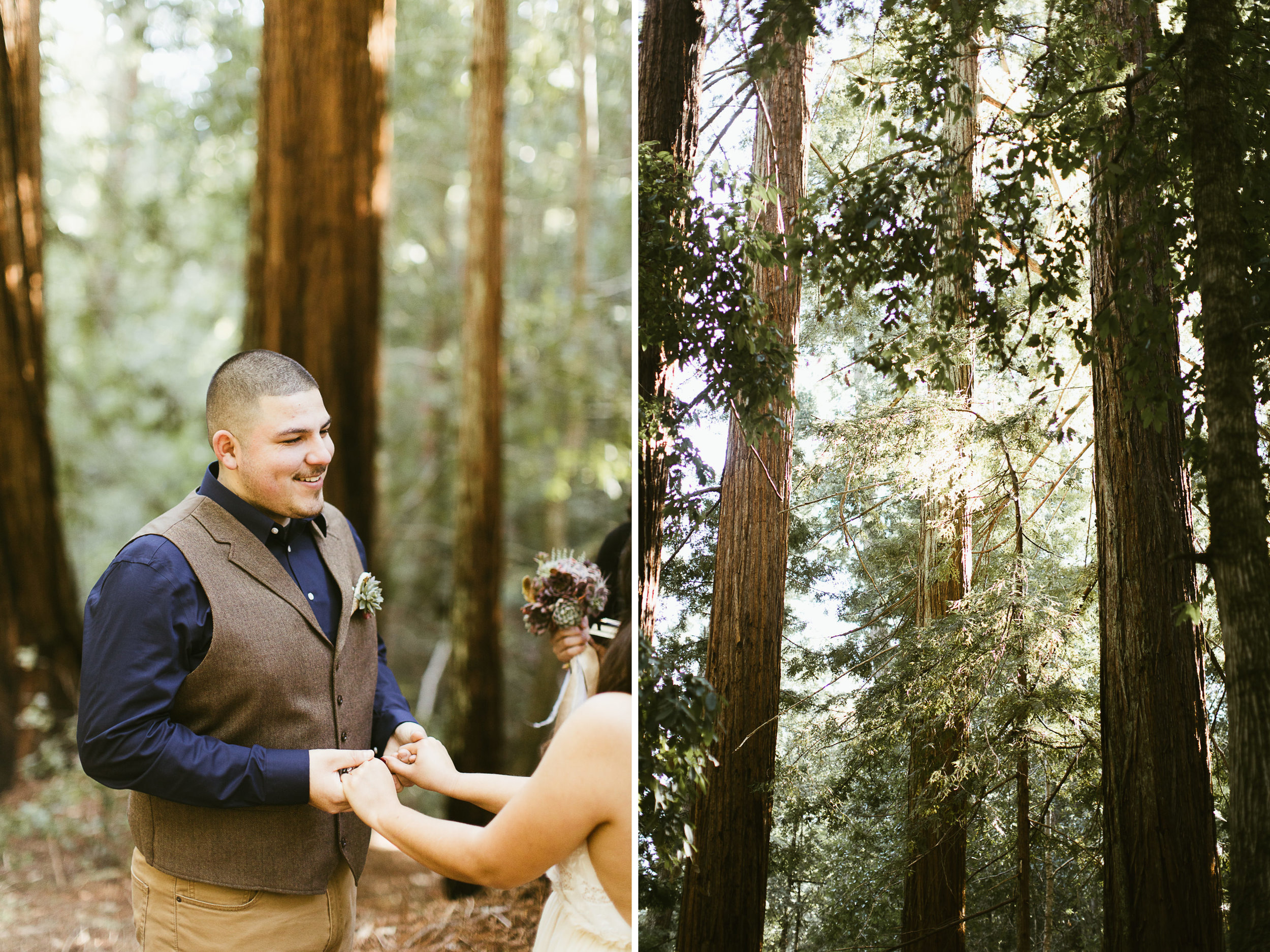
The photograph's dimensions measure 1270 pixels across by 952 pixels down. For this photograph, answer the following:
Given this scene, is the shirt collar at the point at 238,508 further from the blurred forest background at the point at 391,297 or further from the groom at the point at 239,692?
the blurred forest background at the point at 391,297

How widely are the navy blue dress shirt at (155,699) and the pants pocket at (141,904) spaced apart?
0.77 feet

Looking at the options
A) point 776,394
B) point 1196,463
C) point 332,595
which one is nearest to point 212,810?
point 332,595

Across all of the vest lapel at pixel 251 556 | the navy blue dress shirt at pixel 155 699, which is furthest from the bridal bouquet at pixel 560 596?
the navy blue dress shirt at pixel 155 699

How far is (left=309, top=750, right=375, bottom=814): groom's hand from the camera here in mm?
1497

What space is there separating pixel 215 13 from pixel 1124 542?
16.5 ft

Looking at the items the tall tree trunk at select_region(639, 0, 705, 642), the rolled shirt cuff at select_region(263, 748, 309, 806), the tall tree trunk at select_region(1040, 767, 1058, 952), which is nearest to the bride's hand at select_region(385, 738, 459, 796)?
the rolled shirt cuff at select_region(263, 748, 309, 806)

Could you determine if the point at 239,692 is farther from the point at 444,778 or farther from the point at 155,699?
the point at 444,778

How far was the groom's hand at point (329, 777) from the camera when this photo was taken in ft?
4.91

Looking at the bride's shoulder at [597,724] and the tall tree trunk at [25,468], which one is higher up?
the tall tree trunk at [25,468]

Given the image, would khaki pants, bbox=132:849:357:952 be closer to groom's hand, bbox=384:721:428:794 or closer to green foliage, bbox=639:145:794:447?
groom's hand, bbox=384:721:428:794

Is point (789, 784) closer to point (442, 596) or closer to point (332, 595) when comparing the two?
point (332, 595)

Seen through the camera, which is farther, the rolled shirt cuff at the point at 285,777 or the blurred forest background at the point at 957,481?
the blurred forest background at the point at 957,481

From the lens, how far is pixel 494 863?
156 cm

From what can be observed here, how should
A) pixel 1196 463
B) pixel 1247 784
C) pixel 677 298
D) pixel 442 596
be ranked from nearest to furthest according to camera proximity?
pixel 1247 784 → pixel 1196 463 → pixel 677 298 → pixel 442 596
